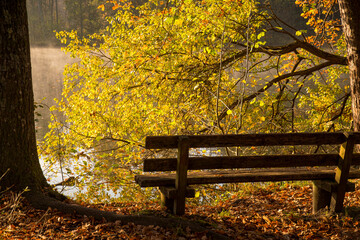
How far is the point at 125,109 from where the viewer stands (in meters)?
11.3

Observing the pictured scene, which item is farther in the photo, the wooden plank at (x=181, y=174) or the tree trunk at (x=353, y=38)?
the tree trunk at (x=353, y=38)

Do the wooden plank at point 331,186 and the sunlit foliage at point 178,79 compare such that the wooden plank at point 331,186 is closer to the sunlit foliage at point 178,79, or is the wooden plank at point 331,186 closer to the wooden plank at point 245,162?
the wooden plank at point 245,162

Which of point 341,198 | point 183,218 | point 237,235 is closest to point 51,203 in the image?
point 183,218

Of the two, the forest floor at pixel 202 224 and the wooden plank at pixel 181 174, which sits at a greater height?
the wooden plank at pixel 181 174

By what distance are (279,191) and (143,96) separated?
5.55 m

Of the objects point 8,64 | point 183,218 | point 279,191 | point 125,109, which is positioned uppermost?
point 8,64

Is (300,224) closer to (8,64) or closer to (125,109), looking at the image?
(8,64)

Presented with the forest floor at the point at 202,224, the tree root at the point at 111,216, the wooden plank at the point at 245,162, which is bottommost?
the forest floor at the point at 202,224

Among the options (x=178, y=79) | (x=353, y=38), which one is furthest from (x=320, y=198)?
(x=178, y=79)

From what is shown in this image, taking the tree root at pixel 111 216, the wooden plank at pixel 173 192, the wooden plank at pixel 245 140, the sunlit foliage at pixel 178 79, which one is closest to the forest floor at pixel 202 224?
the tree root at pixel 111 216

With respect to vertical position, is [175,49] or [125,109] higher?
[175,49]

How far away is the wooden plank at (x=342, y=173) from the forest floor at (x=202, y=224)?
0.22 meters

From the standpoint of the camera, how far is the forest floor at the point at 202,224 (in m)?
4.85

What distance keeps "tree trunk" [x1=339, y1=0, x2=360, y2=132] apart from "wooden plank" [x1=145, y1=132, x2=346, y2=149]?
1.67 m
